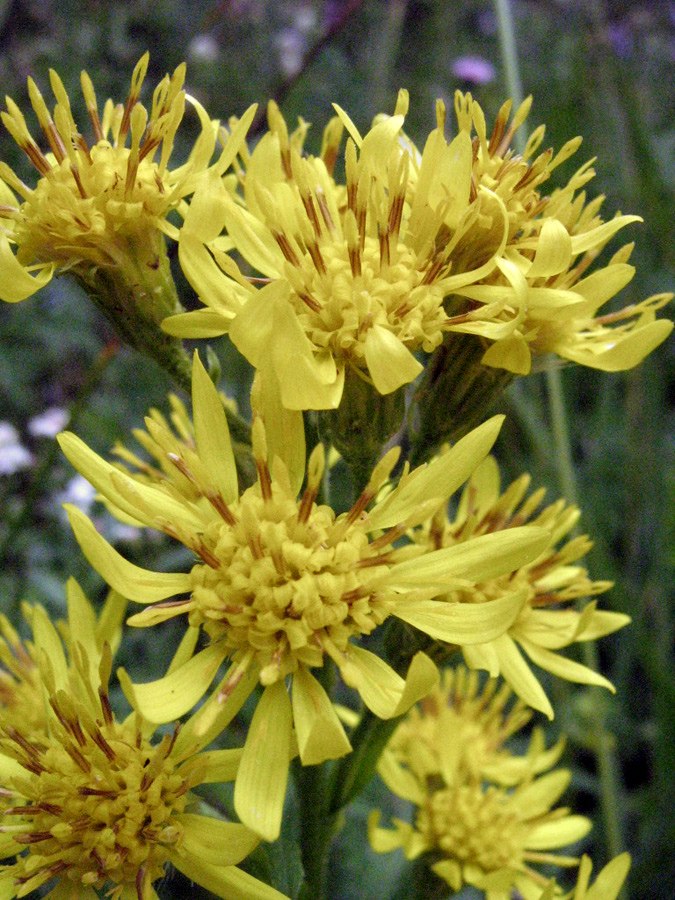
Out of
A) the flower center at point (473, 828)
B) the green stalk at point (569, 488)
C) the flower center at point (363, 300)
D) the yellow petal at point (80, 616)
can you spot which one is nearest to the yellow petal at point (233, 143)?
the flower center at point (363, 300)

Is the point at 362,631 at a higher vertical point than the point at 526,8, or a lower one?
lower

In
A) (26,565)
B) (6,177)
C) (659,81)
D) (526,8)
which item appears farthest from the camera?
(526,8)

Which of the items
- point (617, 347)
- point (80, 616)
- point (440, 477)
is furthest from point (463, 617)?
point (80, 616)

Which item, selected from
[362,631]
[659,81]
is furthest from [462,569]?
[659,81]

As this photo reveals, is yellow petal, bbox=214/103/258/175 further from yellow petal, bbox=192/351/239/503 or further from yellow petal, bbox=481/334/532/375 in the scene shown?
yellow petal, bbox=481/334/532/375

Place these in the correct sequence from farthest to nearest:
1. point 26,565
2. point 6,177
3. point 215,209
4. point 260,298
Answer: point 26,565, point 6,177, point 215,209, point 260,298

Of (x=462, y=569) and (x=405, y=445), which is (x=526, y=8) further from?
(x=462, y=569)
